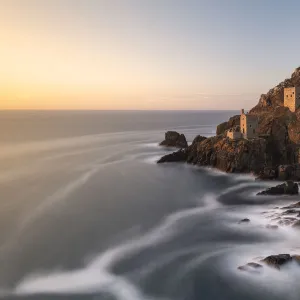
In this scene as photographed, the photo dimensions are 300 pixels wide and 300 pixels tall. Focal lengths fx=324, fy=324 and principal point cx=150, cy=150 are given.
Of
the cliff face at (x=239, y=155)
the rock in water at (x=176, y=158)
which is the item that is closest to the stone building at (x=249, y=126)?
the cliff face at (x=239, y=155)

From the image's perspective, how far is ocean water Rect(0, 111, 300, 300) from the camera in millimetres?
20469

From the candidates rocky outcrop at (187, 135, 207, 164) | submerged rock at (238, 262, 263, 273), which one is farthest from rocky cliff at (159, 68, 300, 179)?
submerged rock at (238, 262, 263, 273)

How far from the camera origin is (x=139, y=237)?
92.2ft

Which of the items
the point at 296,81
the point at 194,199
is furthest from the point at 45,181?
the point at 296,81

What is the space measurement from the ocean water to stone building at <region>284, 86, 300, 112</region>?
16.2m

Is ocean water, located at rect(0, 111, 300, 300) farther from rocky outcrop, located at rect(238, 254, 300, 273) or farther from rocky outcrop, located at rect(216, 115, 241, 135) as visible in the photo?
rocky outcrop, located at rect(216, 115, 241, 135)

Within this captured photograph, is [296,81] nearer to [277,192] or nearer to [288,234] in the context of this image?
[277,192]

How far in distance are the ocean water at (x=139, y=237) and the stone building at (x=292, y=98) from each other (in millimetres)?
16194

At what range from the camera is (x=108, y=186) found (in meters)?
45.6

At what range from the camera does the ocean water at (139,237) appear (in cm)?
2047

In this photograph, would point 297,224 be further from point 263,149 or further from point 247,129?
point 247,129

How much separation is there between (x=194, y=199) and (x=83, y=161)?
106 feet

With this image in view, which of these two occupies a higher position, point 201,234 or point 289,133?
point 289,133

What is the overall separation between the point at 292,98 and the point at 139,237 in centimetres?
3831
